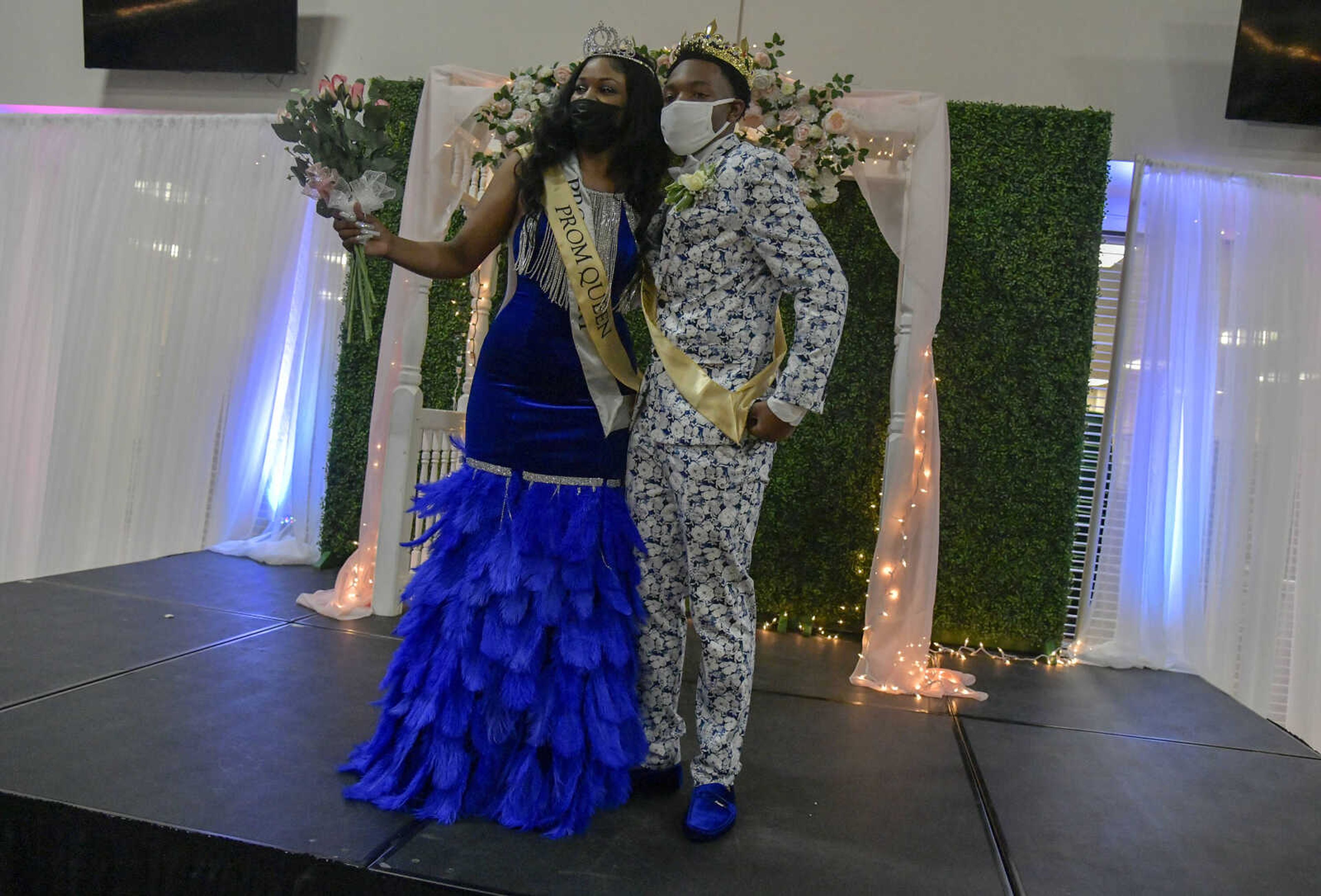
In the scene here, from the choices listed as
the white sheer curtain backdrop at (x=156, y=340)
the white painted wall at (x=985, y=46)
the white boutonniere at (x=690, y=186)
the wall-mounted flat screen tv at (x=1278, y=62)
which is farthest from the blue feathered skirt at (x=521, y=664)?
the wall-mounted flat screen tv at (x=1278, y=62)

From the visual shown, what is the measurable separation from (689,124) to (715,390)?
52 centimetres

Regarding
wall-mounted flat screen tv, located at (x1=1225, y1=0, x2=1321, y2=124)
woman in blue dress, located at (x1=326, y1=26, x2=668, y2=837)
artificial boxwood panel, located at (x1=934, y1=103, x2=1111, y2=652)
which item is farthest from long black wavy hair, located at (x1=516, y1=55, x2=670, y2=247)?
wall-mounted flat screen tv, located at (x1=1225, y1=0, x2=1321, y2=124)

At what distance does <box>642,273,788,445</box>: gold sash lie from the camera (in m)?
1.77

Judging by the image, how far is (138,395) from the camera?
4.80 m

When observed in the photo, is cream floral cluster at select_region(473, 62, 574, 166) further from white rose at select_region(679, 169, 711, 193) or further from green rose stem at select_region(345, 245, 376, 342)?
white rose at select_region(679, 169, 711, 193)

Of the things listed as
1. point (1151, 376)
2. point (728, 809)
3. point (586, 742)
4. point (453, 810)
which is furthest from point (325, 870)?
point (1151, 376)

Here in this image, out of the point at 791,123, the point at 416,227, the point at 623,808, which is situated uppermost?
the point at 791,123

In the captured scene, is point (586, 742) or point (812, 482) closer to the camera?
point (586, 742)

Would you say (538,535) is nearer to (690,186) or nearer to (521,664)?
(521,664)

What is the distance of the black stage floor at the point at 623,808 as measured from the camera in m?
1.71

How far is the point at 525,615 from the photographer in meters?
1.83

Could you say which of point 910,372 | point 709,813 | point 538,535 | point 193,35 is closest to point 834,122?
point 910,372

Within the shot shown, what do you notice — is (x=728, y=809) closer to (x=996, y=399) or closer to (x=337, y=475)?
(x=996, y=399)

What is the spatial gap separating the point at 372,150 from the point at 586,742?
47.2 inches
